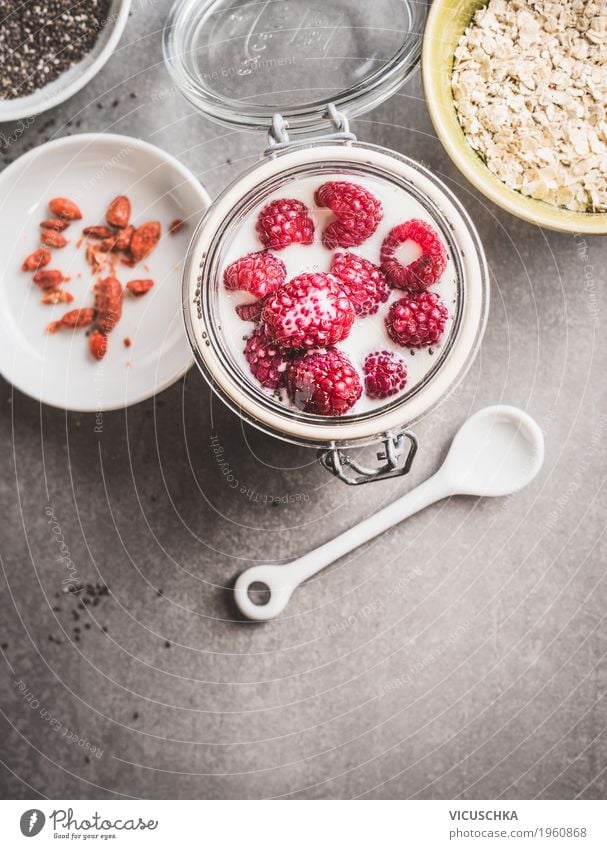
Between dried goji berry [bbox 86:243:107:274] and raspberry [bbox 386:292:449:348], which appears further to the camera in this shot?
dried goji berry [bbox 86:243:107:274]

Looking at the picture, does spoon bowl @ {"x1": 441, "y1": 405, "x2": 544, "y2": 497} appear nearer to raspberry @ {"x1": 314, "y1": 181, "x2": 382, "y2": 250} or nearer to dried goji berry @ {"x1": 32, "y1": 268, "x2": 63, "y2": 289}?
raspberry @ {"x1": 314, "y1": 181, "x2": 382, "y2": 250}

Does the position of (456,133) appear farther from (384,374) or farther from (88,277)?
(88,277)

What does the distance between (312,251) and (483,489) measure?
26 cm

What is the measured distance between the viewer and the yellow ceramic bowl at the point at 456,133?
498mm

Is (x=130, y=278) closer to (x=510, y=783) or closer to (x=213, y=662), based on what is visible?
(x=213, y=662)

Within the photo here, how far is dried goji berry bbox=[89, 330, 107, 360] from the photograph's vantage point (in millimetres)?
575

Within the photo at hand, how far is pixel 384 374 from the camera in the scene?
0.44 meters

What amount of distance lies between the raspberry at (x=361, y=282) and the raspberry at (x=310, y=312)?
0.01 m

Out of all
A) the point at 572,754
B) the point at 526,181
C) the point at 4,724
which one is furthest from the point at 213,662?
the point at 526,181

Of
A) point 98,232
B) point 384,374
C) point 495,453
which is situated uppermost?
point 98,232

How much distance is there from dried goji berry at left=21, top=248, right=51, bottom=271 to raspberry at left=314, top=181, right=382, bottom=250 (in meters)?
0.28
